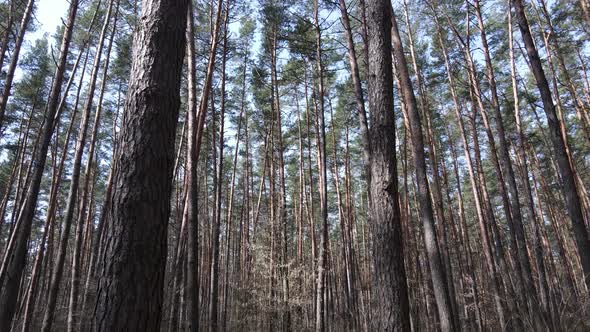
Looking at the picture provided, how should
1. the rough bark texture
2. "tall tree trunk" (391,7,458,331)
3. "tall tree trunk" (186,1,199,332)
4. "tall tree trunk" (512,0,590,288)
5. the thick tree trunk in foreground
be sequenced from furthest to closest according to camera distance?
"tall tree trunk" (186,1,199,332) < "tall tree trunk" (391,7,458,331) < "tall tree trunk" (512,0,590,288) < the rough bark texture < the thick tree trunk in foreground

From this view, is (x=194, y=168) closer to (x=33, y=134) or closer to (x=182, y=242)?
(x=182, y=242)

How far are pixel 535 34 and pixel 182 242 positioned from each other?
49.5ft

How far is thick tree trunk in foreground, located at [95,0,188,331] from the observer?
1.91 m

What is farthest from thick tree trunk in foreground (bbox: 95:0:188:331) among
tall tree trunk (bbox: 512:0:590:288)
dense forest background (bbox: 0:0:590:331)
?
tall tree trunk (bbox: 512:0:590:288)

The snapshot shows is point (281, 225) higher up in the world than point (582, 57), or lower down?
lower down

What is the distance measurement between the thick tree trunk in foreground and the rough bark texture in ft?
7.96

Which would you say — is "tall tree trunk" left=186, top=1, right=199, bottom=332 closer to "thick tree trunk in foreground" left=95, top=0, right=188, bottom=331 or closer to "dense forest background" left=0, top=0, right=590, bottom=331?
"dense forest background" left=0, top=0, right=590, bottom=331

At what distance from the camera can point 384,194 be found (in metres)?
4.00

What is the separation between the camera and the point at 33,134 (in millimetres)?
15875

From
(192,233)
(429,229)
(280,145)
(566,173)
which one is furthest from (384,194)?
(280,145)

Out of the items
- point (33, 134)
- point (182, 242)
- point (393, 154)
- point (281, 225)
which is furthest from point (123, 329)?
point (33, 134)

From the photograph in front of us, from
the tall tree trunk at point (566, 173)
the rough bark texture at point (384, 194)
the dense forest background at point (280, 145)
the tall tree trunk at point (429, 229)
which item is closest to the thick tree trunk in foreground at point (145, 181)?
the dense forest background at point (280, 145)

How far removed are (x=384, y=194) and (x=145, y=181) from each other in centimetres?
271

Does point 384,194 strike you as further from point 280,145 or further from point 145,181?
point 280,145
